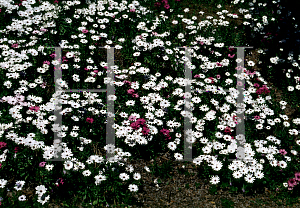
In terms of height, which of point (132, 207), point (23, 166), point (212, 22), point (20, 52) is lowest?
point (132, 207)

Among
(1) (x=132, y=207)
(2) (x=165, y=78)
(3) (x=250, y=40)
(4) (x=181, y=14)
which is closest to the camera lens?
(1) (x=132, y=207)

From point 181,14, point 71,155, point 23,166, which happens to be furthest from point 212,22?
point 23,166

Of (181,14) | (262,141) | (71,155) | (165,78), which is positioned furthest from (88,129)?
(181,14)

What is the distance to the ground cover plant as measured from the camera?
480cm

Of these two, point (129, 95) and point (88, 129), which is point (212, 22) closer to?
point (129, 95)

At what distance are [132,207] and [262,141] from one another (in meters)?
2.79

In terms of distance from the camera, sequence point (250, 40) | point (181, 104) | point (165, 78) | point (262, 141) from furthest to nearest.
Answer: point (250, 40), point (165, 78), point (181, 104), point (262, 141)

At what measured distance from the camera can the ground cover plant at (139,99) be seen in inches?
189

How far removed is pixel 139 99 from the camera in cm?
629

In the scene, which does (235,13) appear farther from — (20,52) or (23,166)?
(23,166)

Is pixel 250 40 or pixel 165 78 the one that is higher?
pixel 250 40

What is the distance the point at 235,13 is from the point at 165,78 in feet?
13.6

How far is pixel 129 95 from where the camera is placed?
6.31m

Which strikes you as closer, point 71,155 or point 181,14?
point 71,155
